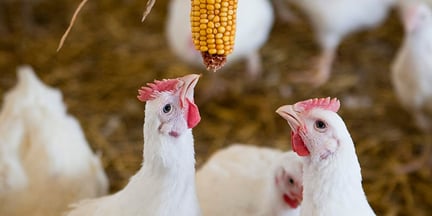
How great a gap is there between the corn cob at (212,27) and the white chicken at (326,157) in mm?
289

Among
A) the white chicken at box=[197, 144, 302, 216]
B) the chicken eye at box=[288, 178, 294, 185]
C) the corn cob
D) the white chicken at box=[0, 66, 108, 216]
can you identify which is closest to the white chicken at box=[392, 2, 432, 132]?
the white chicken at box=[197, 144, 302, 216]

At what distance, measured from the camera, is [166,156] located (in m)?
1.82

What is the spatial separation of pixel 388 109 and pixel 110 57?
159 cm

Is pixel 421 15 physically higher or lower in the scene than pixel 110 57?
higher

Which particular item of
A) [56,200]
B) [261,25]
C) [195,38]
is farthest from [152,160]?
[261,25]

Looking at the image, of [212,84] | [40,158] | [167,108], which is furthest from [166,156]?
[212,84]

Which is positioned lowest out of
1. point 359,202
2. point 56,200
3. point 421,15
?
point 56,200

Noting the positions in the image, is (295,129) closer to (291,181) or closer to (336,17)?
(291,181)

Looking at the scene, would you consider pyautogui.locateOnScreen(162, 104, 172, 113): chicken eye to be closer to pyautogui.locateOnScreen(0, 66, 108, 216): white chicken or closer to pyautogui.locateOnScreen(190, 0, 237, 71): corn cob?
pyautogui.locateOnScreen(190, 0, 237, 71): corn cob

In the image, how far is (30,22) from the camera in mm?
4379

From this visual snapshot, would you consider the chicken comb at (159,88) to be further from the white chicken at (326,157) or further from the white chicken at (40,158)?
the white chicken at (40,158)

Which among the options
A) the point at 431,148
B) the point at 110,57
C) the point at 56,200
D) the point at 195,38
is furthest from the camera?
the point at 110,57

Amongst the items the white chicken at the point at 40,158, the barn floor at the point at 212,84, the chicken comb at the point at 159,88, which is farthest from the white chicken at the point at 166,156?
the barn floor at the point at 212,84

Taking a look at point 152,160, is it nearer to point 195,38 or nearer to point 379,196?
point 195,38
